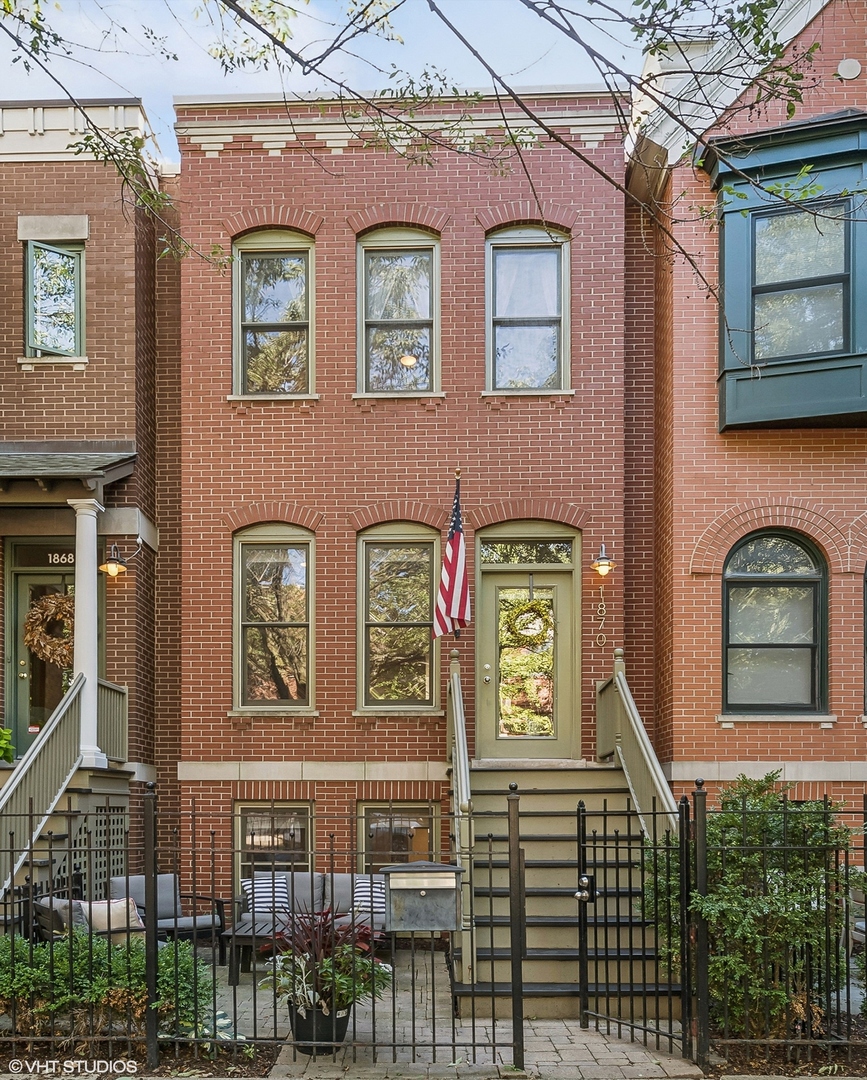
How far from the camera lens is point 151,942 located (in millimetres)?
6879

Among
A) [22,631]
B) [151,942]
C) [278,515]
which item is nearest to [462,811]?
[151,942]

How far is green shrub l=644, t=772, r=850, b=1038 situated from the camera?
6.97 m

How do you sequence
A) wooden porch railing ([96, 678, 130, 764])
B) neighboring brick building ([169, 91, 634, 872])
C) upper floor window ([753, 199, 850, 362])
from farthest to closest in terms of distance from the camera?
neighboring brick building ([169, 91, 634, 872]), wooden porch railing ([96, 678, 130, 764]), upper floor window ([753, 199, 850, 362])

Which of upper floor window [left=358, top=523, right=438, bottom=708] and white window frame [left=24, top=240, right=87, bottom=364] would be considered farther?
white window frame [left=24, top=240, right=87, bottom=364]

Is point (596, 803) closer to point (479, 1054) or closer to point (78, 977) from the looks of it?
point (479, 1054)

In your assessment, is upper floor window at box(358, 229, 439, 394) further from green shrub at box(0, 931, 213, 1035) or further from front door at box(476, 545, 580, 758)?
green shrub at box(0, 931, 213, 1035)

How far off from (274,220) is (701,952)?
358 inches

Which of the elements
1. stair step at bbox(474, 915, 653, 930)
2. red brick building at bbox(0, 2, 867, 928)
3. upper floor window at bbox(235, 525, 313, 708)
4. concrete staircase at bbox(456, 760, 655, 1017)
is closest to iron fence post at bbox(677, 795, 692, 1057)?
concrete staircase at bbox(456, 760, 655, 1017)

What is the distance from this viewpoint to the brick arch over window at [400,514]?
1175cm

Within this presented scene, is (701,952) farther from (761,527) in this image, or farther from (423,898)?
(761,527)

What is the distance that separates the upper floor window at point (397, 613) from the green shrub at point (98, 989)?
16.0 ft

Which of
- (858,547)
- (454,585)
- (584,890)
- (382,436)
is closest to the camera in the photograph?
(584,890)

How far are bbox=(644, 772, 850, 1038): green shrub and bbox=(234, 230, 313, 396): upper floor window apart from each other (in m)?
7.28

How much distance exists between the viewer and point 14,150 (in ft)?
39.8
